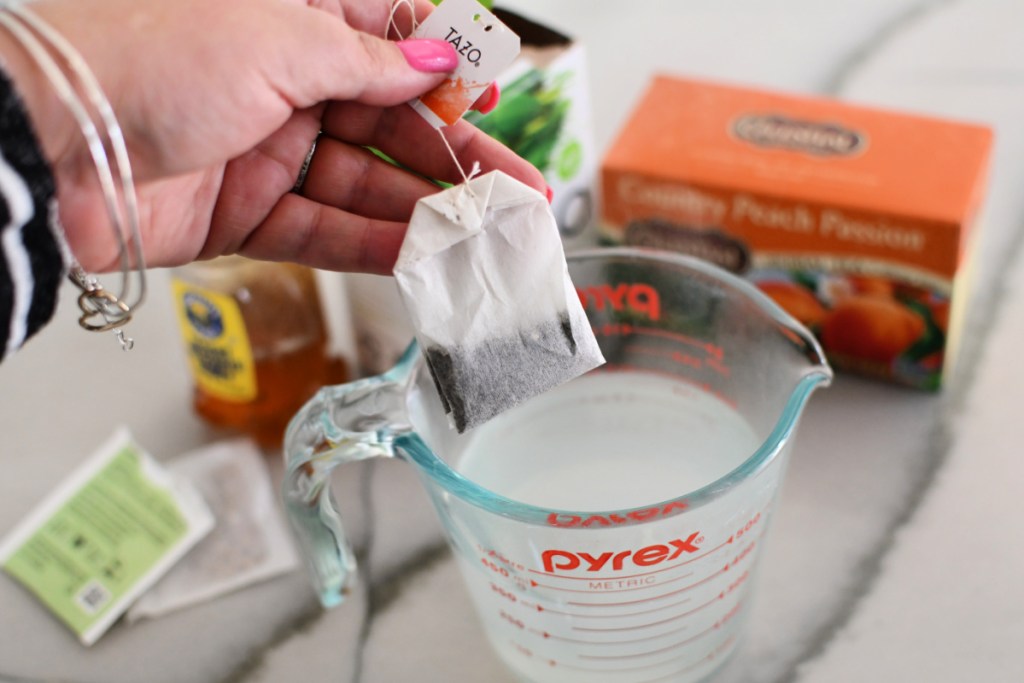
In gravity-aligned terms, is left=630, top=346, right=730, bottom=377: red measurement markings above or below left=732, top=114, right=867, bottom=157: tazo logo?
below

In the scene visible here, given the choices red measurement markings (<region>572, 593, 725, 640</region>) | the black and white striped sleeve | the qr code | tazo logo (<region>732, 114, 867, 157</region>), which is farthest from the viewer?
tazo logo (<region>732, 114, 867, 157</region>)

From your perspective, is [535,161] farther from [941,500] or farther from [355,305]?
[941,500]

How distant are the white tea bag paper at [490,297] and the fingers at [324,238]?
9cm

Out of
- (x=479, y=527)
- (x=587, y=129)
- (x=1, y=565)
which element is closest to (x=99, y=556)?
(x=1, y=565)

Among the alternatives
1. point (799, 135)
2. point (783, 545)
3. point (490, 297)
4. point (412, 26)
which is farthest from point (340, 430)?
point (799, 135)

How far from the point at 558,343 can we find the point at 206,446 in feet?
1.31

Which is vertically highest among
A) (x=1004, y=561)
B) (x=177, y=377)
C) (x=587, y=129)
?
(x=587, y=129)

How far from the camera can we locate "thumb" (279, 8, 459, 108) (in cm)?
52

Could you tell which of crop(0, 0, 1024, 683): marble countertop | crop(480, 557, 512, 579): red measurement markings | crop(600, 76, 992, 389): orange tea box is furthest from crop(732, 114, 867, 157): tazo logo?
crop(480, 557, 512, 579): red measurement markings

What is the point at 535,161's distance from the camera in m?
0.79

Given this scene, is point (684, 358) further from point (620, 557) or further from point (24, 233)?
point (24, 233)

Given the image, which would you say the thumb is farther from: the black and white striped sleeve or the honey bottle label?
the honey bottle label

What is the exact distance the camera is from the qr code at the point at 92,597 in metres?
0.71

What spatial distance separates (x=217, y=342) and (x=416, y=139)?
0.84ft
